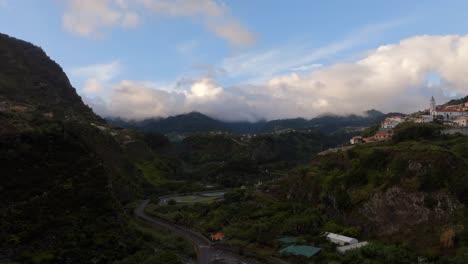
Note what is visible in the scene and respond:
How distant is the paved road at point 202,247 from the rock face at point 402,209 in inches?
555

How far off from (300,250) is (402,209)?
468 inches

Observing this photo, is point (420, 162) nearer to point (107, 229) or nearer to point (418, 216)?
point (418, 216)

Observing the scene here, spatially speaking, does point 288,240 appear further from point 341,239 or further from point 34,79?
point 34,79

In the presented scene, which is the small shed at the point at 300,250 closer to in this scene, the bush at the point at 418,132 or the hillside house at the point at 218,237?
the hillside house at the point at 218,237

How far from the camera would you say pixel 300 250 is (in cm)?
3734

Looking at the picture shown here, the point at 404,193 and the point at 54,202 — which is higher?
the point at 54,202

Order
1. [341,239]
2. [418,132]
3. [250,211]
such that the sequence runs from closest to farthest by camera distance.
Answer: [341,239] < [250,211] < [418,132]

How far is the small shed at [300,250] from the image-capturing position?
36.1 meters

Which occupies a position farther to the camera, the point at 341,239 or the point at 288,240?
the point at 288,240

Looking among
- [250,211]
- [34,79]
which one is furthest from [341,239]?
[34,79]

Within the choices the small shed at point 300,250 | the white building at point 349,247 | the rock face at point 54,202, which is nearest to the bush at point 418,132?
the white building at point 349,247

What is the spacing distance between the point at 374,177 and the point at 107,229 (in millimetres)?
31575

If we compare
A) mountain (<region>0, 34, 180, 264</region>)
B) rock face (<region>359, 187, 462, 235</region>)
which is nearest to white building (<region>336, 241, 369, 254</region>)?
rock face (<region>359, 187, 462, 235</region>)

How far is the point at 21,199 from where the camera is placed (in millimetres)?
28969
